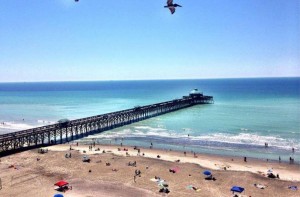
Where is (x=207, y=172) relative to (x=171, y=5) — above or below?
below

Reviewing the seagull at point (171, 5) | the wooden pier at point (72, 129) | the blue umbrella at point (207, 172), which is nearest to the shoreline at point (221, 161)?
the blue umbrella at point (207, 172)

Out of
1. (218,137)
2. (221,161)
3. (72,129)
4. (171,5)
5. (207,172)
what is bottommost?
(221,161)

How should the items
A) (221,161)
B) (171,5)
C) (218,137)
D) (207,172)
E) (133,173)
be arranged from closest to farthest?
(171,5) → (207,172) → (133,173) → (221,161) → (218,137)

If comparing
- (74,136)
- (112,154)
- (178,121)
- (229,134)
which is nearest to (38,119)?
(74,136)

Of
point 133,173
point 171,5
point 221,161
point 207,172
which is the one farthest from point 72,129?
point 171,5

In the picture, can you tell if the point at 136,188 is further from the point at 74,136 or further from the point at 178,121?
the point at 178,121

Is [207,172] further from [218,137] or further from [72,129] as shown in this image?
[72,129]

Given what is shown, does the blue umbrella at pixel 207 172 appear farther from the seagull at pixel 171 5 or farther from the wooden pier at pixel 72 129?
the wooden pier at pixel 72 129
